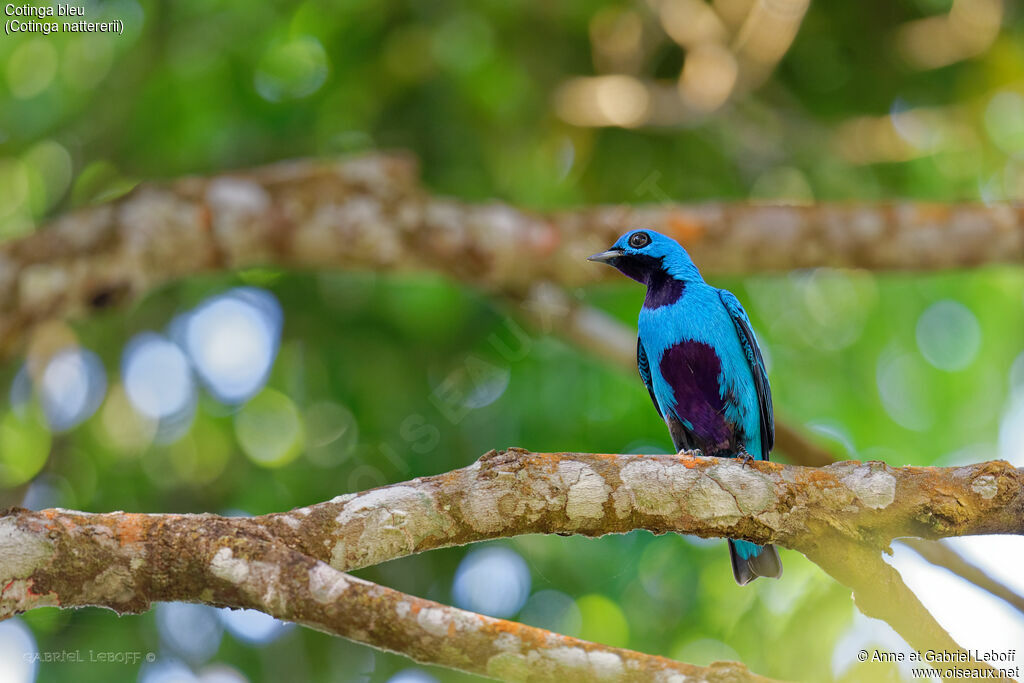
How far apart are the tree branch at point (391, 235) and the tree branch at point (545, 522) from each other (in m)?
3.27

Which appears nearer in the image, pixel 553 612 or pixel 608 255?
pixel 608 255

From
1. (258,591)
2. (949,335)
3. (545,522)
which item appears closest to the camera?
(258,591)

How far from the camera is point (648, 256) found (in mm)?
4844

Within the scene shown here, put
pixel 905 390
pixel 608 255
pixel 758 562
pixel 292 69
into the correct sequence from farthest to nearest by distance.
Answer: pixel 905 390 < pixel 292 69 < pixel 608 255 < pixel 758 562

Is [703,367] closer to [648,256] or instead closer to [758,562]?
[648,256]

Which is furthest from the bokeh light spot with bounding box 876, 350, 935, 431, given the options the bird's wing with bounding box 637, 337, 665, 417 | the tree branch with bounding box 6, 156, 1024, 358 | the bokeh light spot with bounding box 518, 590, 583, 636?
the bird's wing with bounding box 637, 337, 665, 417

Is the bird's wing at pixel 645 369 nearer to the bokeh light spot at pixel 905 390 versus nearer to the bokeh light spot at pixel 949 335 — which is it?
the bokeh light spot at pixel 905 390

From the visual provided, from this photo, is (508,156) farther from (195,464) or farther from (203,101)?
(195,464)

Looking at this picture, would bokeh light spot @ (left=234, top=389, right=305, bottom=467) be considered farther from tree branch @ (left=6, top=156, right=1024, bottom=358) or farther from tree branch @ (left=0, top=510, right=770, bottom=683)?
tree branch @ (left=0, top=510, right=770, bottom=683)

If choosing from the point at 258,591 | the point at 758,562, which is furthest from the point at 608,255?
the point at 258,591

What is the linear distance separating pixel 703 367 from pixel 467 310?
12.0 feet

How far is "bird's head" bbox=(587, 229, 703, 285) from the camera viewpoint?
481 centimetres

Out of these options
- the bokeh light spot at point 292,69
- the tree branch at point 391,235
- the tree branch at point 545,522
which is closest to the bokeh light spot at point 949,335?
the tree branch at point 391,235

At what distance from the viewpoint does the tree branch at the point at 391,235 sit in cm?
590
